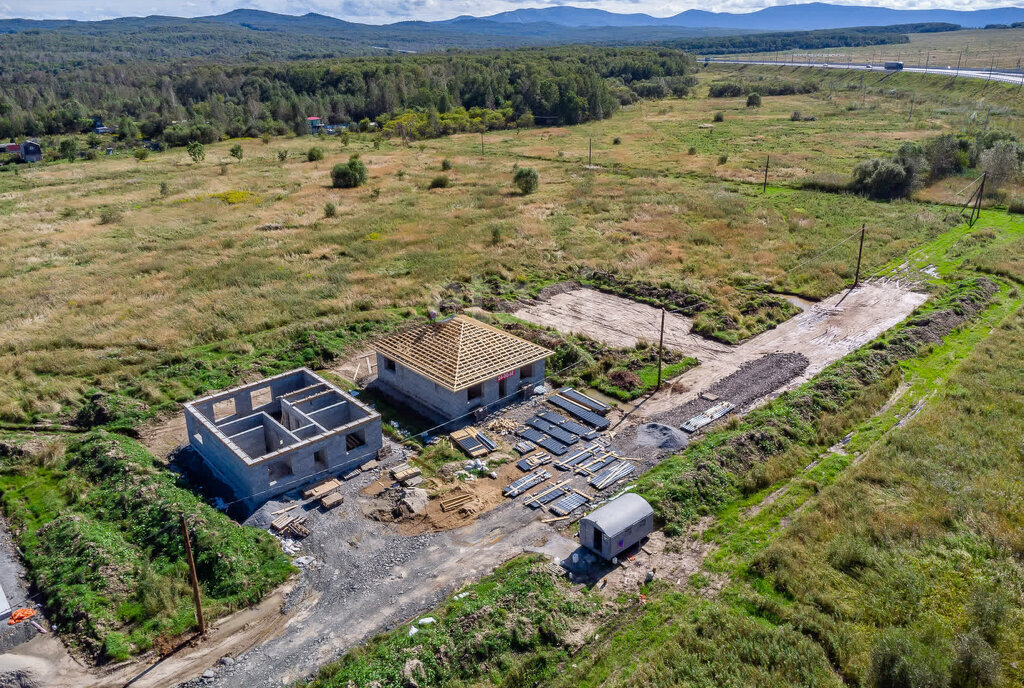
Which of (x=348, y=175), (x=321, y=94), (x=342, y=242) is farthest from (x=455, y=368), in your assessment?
(x=321, y=94)

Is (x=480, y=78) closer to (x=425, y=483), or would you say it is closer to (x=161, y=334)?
(x=161, y=334)

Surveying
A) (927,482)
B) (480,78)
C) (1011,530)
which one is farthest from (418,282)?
(480,78)

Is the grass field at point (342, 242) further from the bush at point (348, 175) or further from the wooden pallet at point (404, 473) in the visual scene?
the wooden pallet at point (404, 473)

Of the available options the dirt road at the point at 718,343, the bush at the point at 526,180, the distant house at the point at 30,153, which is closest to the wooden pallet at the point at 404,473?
the dirt road at the point at 718,343

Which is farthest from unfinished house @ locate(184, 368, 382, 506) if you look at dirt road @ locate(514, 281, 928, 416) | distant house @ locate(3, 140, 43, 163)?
distant house @ locate(3, 140, 43, 163)

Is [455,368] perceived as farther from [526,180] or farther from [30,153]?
[30,153]
